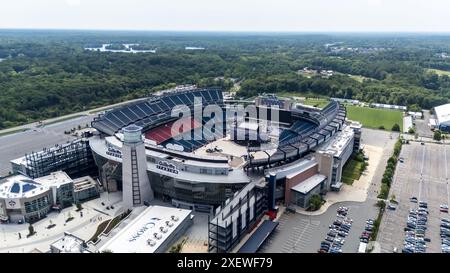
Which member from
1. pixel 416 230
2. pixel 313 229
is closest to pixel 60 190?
pixel 313 229

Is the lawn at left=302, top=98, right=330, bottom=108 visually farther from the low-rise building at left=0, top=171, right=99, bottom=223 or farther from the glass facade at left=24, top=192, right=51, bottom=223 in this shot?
the glass facade at left=24, top=192, right=51, bottom=223

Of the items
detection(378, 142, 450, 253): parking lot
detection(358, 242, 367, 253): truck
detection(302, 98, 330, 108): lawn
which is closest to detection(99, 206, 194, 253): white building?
detection(358, 242, 367, 253): truck

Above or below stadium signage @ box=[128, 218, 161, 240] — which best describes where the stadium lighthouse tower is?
above

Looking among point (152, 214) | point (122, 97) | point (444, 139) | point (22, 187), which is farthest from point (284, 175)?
point (122, 97)

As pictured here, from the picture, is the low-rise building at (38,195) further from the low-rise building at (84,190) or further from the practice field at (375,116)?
the practice field at (375,116)

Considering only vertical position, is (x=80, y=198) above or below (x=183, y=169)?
below

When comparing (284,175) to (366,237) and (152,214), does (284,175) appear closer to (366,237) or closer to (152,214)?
(366,237)
